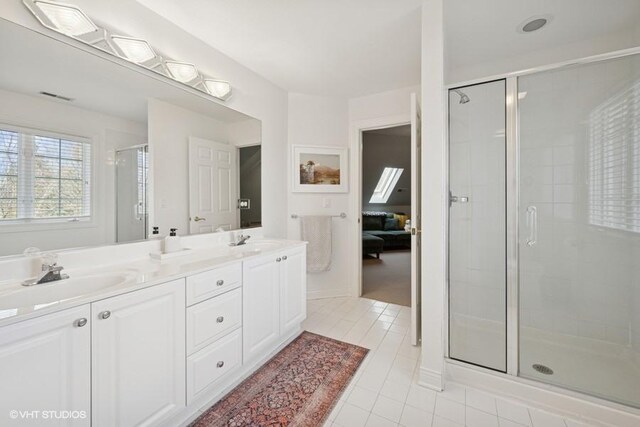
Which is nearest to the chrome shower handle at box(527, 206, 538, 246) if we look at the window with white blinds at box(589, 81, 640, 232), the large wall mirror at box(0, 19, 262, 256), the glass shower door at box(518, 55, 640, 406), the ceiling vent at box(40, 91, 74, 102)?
the glass shower door at box(518, 55, 640, 406)

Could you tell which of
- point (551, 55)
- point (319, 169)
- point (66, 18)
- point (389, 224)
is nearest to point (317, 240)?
point (319, 169)

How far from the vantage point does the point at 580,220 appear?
1.99m

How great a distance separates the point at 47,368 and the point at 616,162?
126 inches

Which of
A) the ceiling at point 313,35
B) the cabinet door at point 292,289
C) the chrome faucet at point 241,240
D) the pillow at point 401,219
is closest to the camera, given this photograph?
the ceiling at point 313,35

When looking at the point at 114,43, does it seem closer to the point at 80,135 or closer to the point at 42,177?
the point at 80,135

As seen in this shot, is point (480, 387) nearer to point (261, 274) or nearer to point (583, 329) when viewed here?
point (583, 329)

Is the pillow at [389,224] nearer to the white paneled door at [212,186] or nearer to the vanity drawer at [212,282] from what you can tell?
the white paneled door at [212,186]

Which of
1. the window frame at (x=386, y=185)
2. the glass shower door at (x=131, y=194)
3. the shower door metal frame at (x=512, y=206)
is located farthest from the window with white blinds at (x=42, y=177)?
the window frame at (x=386, y=185)

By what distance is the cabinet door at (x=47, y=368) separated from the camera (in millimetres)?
825

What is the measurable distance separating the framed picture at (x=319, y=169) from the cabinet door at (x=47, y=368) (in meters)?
2.28

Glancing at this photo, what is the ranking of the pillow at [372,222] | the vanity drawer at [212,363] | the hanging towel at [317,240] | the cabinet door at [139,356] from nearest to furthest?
1. the cabinet door at [139,356]
2. the vanity drawer at [212,363]
3. the hanging towel at [317,240]
4. the pillow at [372,222]

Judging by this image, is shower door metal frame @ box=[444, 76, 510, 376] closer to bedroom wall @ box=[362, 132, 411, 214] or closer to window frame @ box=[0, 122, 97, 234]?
window frame @ box=[0, 122, 97, 234]

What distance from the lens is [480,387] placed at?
5.45 ft

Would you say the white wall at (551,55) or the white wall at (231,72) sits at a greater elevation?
the white wall at (551,55)
